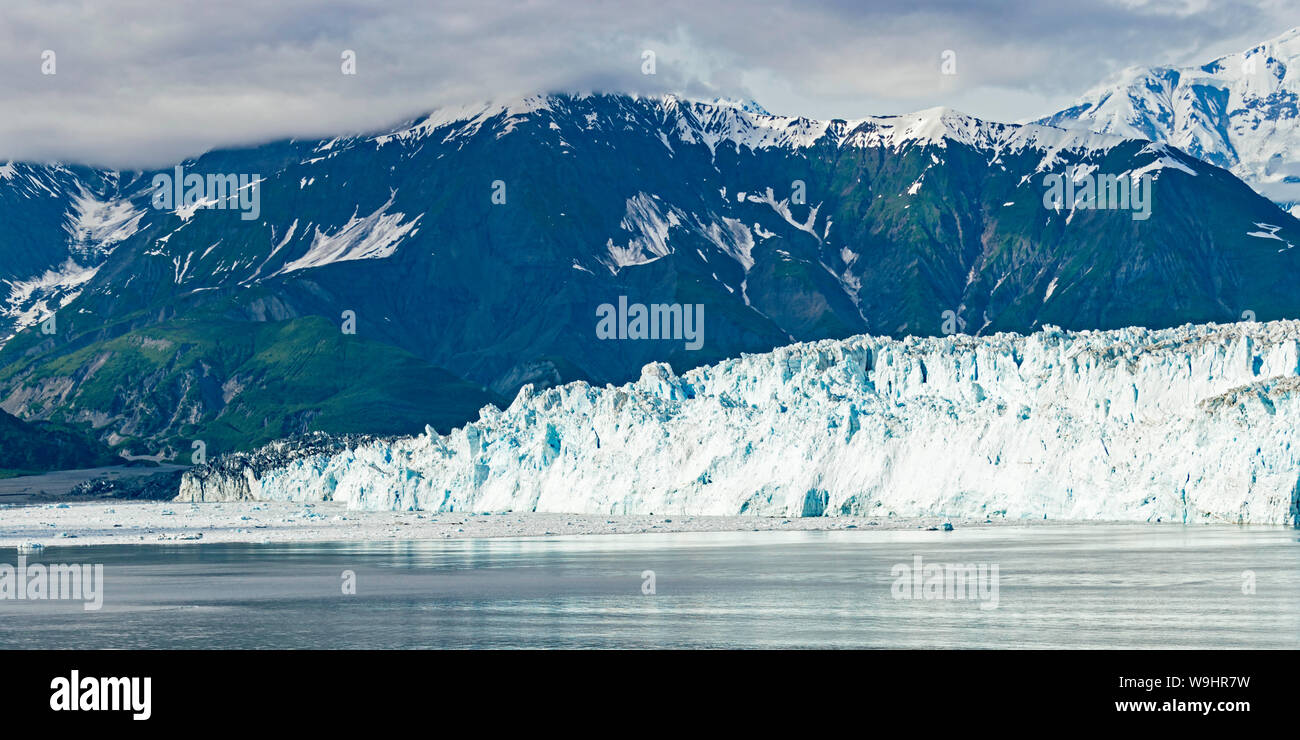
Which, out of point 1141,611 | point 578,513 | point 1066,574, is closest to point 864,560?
point 1066,574

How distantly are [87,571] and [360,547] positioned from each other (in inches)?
762

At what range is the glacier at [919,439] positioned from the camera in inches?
3442

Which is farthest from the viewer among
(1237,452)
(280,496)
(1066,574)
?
(280,496)

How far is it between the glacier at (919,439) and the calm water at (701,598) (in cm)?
528

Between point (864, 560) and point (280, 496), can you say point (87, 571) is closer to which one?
point (864, 560)

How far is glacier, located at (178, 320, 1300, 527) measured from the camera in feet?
287

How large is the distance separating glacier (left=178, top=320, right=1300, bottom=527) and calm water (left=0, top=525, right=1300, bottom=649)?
528cm

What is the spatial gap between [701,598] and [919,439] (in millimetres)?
Answer: 44123

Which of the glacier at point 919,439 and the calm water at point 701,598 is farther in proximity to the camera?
the glacier at point 919,439

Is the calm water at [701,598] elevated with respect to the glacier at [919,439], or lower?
lower

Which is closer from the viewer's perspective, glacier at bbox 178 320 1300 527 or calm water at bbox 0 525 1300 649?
calm water at bbox 0 525 1300 649

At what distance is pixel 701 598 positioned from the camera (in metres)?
57.2

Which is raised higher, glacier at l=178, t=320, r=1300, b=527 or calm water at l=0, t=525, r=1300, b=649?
glacier at l=178, t=320, r=1300, b=527

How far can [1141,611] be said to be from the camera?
50.3 meters
